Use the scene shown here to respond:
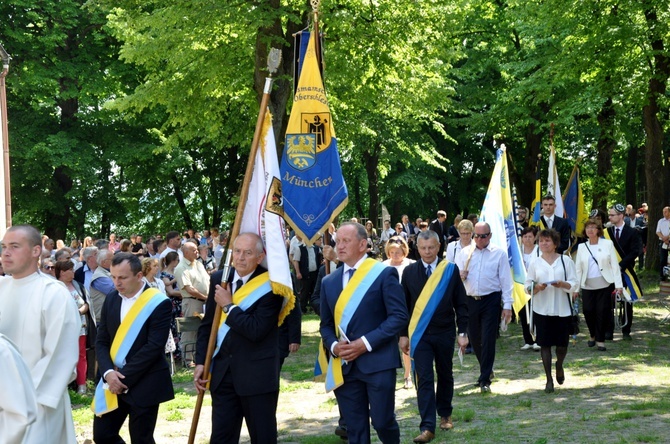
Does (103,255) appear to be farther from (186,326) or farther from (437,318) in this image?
(437,318)

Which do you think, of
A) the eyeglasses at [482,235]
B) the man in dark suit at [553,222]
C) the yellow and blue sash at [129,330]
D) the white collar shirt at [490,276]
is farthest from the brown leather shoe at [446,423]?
the man in dark suit at [553,222]

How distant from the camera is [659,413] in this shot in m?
10.4

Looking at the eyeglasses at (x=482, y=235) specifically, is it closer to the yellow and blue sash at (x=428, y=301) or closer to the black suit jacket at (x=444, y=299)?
the black suit jacket at (x=444, y=299)

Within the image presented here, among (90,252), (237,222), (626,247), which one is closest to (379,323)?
(237,222)

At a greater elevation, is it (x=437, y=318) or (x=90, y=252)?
(x=90, y=252)

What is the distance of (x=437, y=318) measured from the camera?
9688 millimetres

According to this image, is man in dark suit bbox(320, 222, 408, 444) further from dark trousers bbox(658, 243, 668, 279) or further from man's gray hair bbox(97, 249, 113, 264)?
dark trousers bbox(658, 243, 668, 279)

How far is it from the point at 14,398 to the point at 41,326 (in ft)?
5.55

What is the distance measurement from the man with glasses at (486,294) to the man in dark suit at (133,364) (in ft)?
16.8

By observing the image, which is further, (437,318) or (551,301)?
(551,301)

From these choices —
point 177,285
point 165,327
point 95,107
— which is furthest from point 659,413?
point 95,107

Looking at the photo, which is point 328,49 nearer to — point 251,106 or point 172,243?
point 251,106

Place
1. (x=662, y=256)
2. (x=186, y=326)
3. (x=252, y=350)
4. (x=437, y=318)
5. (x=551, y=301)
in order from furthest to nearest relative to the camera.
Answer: (x=662, y=256), (x=186, y=326), (x=551, y=301), (x=437, y=318), (x=252, y=350)

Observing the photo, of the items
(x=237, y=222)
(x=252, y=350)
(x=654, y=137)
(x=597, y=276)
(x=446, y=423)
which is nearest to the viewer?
(x=252, y=350)
